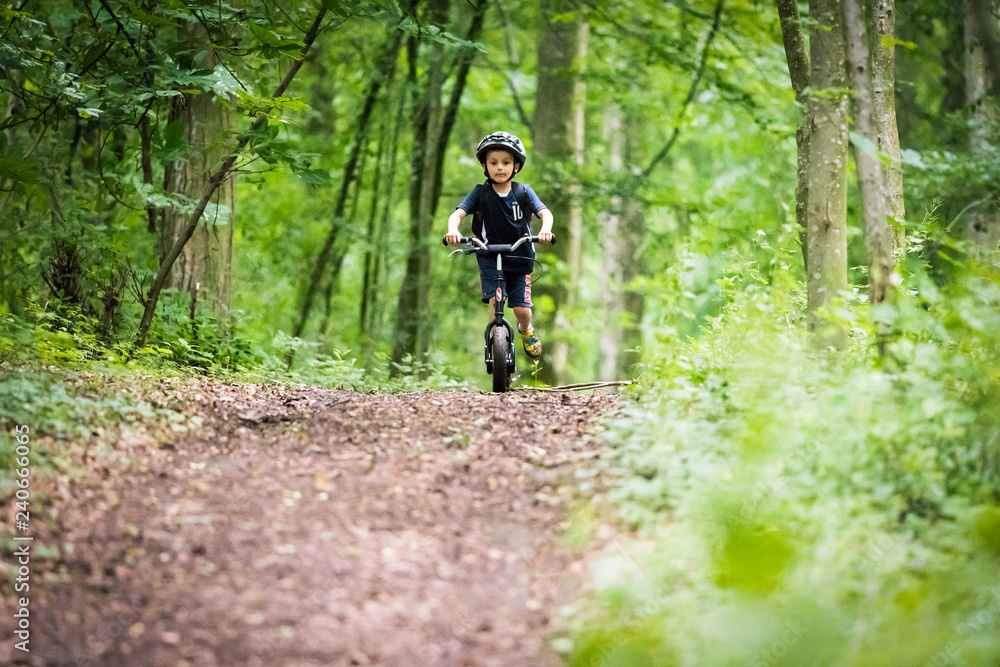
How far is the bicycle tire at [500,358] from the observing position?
6668 millimetres

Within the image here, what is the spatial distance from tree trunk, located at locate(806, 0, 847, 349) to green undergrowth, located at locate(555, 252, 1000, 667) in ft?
2.17

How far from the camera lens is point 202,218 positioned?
7.53 meters

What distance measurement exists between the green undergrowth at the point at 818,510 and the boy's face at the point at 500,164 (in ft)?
10.2

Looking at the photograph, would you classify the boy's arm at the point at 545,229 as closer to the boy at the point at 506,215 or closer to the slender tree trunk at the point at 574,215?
the boy at the point at 506,215

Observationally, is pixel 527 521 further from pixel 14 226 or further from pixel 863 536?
pixel 14 226

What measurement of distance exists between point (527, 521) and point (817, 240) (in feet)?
9.36

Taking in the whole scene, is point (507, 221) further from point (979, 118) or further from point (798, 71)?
point (979, 118)

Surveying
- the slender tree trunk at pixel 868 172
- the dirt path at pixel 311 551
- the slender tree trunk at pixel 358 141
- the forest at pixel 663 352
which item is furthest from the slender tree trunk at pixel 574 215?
the dirt path at pixel 311 551

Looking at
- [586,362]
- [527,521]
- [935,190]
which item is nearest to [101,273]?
[527,521]

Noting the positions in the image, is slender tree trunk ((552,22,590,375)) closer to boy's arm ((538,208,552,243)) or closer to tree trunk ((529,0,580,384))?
tree trunk ((529,0,580,384))

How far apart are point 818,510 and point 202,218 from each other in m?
6.20

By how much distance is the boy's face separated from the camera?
7051 mm

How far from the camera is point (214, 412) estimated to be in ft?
16.5

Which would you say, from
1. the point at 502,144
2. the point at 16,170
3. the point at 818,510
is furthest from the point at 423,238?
the point at 818,510
